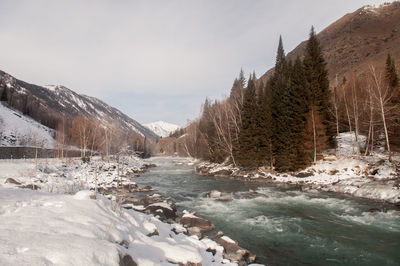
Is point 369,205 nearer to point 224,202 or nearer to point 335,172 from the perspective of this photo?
point 335,172

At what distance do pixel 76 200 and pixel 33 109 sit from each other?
4558 inches

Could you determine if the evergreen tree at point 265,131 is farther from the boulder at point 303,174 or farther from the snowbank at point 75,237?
the snowbank at point 75,237

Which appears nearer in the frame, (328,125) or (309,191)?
(309,191)

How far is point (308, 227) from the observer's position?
10.5 metres

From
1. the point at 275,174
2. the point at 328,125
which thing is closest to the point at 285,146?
the point at 275,174

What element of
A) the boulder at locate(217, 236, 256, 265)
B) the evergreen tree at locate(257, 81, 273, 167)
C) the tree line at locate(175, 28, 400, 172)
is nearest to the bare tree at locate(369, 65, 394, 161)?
the tree line at locate(175, 28, 400, 172)

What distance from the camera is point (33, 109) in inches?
3750

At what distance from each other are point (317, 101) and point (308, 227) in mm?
20892

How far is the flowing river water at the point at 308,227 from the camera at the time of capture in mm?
7742

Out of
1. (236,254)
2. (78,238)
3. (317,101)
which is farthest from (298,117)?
(78,238)

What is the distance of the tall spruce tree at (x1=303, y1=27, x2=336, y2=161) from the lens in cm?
2505

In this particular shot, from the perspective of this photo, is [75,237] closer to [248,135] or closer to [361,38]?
[248,135]

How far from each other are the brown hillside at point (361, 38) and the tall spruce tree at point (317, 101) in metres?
51.9

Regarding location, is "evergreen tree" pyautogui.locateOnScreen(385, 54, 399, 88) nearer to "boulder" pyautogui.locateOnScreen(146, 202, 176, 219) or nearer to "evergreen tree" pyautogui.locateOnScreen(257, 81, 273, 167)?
"evergreen tree" pyautogui.locateOnScreen(257, 81, 273, 167)
